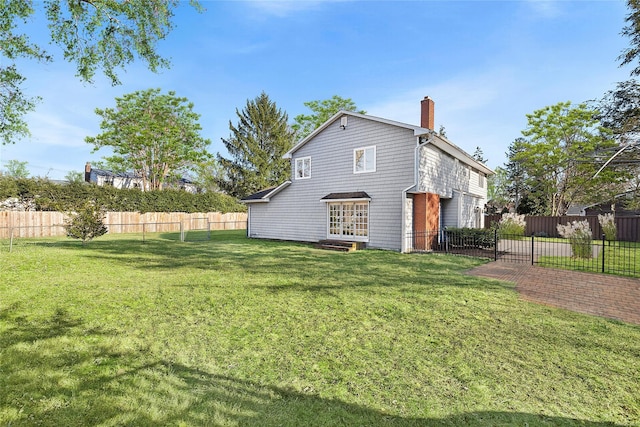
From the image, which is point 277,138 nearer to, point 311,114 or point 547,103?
point 311,114

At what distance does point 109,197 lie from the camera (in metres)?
25.4

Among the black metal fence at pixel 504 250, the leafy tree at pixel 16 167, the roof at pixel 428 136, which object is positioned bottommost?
the black metal fence at pixel 504 250

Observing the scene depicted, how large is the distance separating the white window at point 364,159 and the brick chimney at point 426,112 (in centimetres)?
333

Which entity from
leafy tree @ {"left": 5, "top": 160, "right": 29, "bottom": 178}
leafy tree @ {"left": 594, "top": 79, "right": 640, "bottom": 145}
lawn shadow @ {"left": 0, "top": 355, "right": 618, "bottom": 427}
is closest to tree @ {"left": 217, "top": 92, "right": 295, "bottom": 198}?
leafy tree @ {"left": 594, "top": 79, "right": 640, "bottom": 145}

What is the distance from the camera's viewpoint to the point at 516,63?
1264cm

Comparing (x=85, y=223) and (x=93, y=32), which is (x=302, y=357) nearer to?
(x=93, y=32)

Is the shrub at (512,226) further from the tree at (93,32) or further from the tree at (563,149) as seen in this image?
the tree at (93,32)

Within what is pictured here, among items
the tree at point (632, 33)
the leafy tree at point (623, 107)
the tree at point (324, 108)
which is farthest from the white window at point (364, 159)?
the tree at point (324, 108)

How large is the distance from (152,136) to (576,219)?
41.7m

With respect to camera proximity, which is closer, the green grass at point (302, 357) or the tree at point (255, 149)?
the green grass at point (302, 357)

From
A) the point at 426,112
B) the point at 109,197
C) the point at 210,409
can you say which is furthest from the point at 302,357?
the point at 109,197

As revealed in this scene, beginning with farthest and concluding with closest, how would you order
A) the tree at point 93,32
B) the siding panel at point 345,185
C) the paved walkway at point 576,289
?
the siding panel at point 345,185 → the tree at point 93,32 → the paved walkway at point 576,289

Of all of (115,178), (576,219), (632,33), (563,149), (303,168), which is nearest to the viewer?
(632,33)

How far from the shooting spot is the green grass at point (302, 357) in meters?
2.73
